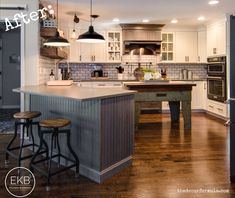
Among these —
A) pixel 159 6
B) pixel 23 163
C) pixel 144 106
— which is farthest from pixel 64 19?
pixel 23 163

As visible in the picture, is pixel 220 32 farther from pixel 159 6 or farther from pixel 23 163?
pixel 23 163

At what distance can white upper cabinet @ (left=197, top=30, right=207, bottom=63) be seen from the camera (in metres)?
8.01

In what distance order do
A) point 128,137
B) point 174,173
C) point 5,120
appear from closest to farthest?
point 174,173 → point 128,137 → point 5,120

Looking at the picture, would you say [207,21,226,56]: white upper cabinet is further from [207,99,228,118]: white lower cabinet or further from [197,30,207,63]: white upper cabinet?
[207,99,228,118]: white lower cabinet

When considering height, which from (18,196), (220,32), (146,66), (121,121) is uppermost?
(220,32)

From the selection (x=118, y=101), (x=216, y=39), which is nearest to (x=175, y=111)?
(x=216, y=39)

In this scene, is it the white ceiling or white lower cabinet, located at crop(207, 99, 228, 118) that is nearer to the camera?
the white ceiling

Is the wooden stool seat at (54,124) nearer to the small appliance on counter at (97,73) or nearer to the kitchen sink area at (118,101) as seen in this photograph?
the kitchen sink area at (118,101)

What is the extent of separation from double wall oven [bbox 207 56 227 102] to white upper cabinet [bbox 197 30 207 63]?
39 cm

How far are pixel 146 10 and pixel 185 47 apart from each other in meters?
2.57

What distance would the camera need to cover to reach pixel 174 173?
3.27 metres

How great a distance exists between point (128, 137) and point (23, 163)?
137 cm

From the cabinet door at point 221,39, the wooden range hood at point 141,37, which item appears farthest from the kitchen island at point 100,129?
the wooden range hood at point 141,37

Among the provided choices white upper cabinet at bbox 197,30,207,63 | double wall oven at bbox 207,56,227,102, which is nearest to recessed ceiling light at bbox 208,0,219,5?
double wall oven at bbox 207,56,227,102
